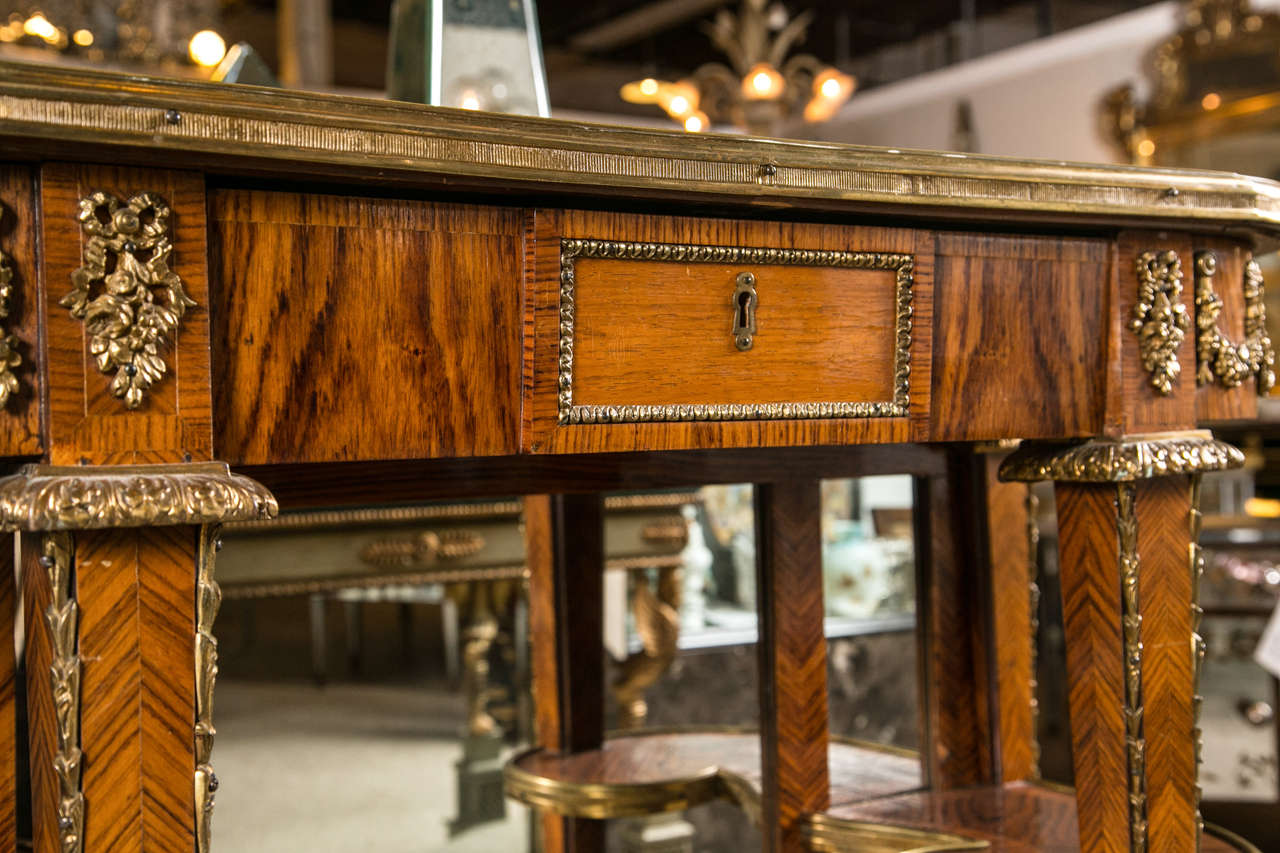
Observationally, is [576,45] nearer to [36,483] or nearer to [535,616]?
[535,616]

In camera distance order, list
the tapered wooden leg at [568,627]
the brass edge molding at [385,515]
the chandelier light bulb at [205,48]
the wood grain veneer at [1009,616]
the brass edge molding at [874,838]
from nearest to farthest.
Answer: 1. the brass edge molding at [874,838]
2. the wood grain veneer at [1009,616]
3. the tapered wooden leg at [568,627]
4. the brass edge molding at [385,515]
5. the chandelier light bulb at [205,48]

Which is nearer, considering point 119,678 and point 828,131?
point 119,678

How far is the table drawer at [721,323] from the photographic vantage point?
2.08ft

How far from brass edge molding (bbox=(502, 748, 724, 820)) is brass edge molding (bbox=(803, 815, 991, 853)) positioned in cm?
20

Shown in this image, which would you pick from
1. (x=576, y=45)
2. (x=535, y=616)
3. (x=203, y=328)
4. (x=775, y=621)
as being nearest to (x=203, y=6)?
(x=576, y=45)

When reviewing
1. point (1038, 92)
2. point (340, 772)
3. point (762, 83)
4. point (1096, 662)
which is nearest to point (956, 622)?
point (1096, 662)

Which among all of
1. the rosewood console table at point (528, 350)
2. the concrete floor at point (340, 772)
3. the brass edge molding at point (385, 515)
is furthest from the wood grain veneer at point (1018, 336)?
the concrete floor at point (340, 772)

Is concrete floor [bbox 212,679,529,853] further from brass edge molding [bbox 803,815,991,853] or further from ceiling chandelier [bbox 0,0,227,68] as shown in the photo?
ceiling chandelier [bbox 0,0,227,68]

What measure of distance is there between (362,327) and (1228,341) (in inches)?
22.6

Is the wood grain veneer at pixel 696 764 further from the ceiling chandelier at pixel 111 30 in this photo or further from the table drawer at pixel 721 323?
the ceiling chandelier at pixel 111 30

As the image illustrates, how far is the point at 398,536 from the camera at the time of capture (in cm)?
185

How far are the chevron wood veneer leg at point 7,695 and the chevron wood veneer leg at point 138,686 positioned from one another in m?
0.09

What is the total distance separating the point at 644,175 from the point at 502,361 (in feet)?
0.39

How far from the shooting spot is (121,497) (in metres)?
0.50
